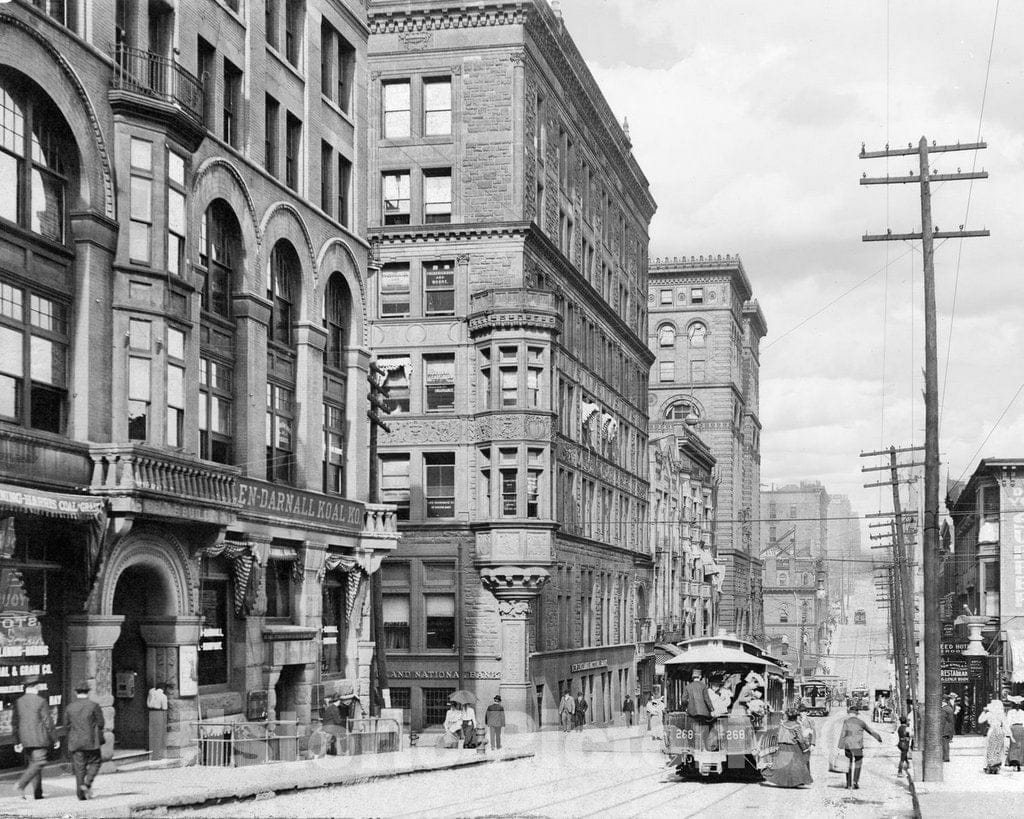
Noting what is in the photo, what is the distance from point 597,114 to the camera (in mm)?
67250

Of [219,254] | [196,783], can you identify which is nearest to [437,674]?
[219,254]

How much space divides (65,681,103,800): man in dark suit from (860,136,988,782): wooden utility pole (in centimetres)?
1571

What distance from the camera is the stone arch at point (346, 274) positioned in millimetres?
37500

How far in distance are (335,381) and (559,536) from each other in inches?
838

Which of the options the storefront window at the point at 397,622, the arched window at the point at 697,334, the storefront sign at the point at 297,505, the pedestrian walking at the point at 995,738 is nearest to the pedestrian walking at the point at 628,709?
the storefront window at the point at 397,622

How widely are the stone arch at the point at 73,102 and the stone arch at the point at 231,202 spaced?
3.08 metres

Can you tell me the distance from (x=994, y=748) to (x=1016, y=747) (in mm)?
1777

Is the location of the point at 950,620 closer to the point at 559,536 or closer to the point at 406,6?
the point at 559,536

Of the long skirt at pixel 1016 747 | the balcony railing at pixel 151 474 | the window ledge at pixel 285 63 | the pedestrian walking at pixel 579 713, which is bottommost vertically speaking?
the pedestrian walking at pixel 579 713

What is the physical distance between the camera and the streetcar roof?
2902 cm

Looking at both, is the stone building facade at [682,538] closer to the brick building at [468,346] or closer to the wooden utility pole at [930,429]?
the brick building at [468,346]

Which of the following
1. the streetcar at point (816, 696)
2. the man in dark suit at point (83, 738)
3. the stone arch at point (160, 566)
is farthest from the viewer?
the streetcar at point (816, 696)

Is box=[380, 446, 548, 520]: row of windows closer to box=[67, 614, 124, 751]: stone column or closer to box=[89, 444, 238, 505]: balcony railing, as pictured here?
box=[89, 444, 238, 505]: balcony railing

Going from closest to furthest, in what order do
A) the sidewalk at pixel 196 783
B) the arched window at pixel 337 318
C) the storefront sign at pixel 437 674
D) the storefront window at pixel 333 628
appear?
the sidewalk at pixel 196 783, the storefront window at pixel 333 628, the arched window at pixel 337 318, the storefront sign at pixel 437 674
